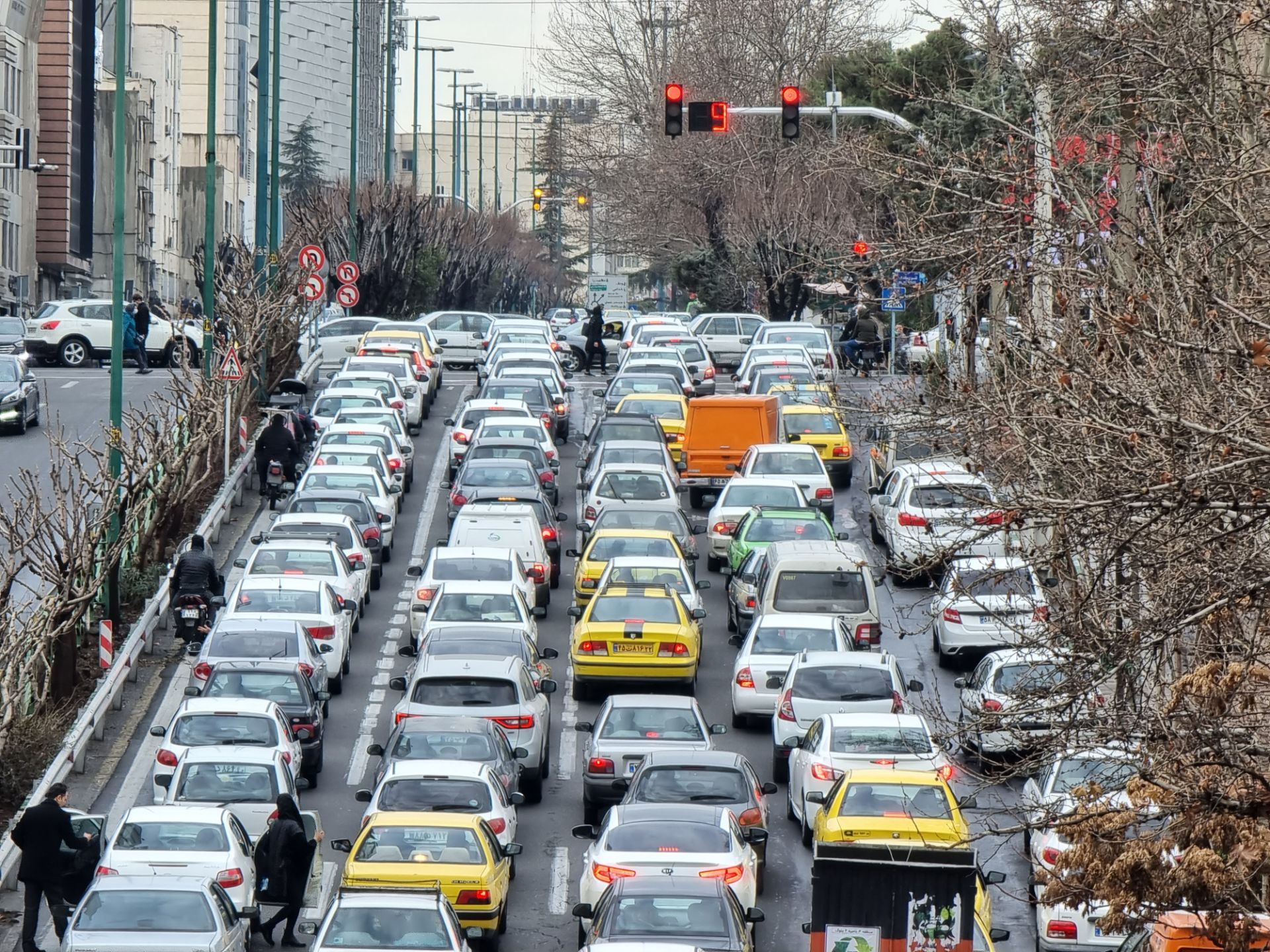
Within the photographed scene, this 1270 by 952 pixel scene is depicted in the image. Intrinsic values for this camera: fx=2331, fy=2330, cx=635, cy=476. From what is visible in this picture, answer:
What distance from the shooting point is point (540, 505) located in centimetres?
3584

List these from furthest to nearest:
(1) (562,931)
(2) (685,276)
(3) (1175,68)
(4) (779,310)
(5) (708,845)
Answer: (2) (685,276) < (4) (779,310) < (1) (562,931) < (5) (708,845) < (3) (1175,68)

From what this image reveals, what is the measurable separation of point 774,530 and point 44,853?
1546cm

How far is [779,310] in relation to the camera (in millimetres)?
70312

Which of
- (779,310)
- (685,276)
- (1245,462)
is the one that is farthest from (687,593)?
(685,276)

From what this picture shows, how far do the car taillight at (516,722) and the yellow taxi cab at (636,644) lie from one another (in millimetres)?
3225

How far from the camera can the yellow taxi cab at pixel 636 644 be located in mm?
27891

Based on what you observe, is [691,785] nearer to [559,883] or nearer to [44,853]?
[559,883]

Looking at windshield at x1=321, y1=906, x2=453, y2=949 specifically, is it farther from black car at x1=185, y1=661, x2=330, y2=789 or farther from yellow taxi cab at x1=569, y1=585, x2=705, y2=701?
yellow taxi cab at x1=569, y1=585, x2=705, y2=701

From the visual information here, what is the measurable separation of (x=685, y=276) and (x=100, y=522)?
56.4m

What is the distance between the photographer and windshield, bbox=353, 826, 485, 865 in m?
19.7

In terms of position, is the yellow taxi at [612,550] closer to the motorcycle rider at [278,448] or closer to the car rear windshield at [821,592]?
the car rear windshield at [821,592]

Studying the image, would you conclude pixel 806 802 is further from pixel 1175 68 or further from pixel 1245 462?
pixel 1245 462

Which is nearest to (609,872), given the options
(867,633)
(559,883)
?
(559,883)

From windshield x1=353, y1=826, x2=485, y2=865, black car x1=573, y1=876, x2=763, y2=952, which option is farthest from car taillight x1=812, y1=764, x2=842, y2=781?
black car x1=573, y1=876, x2=763, y2=952
